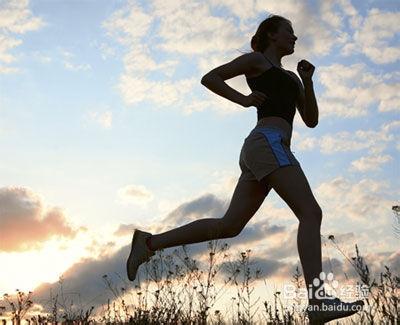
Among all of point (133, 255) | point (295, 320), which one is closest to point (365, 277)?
point (295, 320)

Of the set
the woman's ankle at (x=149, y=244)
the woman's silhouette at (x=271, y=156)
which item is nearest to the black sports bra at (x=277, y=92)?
the woman's silhouette at (x=271, y=156)

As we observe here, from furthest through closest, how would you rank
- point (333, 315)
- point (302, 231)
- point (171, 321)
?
point (171, 321) < point (302, 231) < point (333, 315)

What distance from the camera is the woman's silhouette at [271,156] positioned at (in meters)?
4.16

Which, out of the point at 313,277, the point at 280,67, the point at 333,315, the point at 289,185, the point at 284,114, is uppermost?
the point at 280,67

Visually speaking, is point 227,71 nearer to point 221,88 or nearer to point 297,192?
point 221,88

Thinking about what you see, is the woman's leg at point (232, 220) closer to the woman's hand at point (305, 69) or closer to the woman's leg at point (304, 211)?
the woman's leg at point (304, 211)

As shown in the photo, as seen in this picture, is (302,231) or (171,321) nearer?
(302,231)

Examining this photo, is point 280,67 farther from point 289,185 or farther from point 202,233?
point 202,233

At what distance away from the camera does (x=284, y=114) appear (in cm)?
447

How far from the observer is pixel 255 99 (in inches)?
172

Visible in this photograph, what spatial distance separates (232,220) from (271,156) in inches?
26.1

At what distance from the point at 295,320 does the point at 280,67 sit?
2.23m

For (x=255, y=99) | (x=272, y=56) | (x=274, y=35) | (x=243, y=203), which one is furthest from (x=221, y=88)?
(x=243, y=203)

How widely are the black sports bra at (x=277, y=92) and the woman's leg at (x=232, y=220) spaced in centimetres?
56
